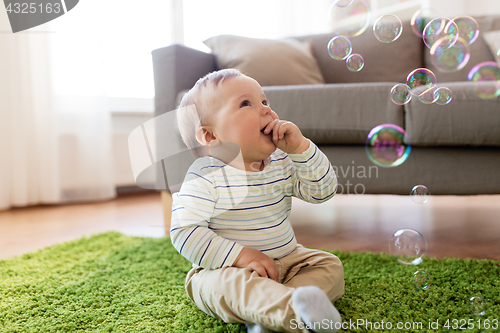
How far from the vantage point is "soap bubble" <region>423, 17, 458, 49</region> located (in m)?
0.85

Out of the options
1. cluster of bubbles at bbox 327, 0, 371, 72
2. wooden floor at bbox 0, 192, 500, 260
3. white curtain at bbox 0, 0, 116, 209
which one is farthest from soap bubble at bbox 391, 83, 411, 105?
white curtain at bbox 0, 0, 116, 209

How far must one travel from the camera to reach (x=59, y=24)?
82.4 inches

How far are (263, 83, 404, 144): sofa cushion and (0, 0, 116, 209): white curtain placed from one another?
4.60 feet

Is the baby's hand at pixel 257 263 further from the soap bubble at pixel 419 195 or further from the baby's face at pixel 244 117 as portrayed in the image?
the soap bubble at pixel 419 195

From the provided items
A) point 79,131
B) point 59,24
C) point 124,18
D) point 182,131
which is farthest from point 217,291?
point 124,18

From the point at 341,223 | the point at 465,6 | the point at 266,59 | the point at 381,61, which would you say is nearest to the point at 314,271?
the point at 341,223

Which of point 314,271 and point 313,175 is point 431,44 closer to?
point 313,175

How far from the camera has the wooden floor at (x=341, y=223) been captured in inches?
46.6

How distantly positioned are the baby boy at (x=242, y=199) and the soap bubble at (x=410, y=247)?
16cm

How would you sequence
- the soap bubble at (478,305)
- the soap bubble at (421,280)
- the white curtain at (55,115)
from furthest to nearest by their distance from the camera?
the white curtain at (55,115), the soap bubble at (421,280), the soap bubble at (478,305)

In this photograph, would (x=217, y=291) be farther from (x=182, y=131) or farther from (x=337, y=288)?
(x=182, y=131)

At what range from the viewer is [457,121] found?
1.07 m

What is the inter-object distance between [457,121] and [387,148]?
0.37 meters

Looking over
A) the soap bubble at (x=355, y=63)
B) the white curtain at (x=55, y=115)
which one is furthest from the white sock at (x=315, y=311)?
the white curtain at (x=55, y=115)
